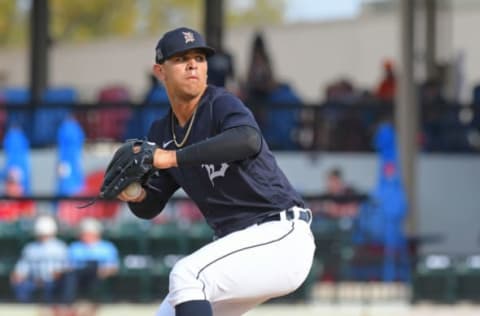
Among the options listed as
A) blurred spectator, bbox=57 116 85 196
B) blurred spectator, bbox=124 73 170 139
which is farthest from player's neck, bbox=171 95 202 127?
blurred spectator, bbox=124 73 170 139

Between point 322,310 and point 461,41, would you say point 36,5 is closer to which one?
point 461,41

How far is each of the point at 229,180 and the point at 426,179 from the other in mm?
11645

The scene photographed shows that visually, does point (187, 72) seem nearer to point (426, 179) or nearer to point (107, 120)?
point (107, 120)

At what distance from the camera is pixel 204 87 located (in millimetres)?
5570

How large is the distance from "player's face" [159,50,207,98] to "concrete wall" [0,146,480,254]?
432 inches

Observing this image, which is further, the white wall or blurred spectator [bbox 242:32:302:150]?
the white wall

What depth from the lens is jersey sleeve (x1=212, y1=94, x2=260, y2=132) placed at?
544 cm

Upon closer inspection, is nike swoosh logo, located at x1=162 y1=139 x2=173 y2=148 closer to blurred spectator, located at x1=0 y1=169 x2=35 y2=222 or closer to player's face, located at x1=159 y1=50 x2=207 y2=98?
player's face, located at x1=159 y1=50 x2=207 y2=98

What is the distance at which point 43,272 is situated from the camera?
1329 cm

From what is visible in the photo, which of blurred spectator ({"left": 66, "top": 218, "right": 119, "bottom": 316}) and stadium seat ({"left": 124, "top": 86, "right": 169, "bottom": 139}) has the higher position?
stadium seat ({"left": 124, "top": 86, "right": 169, "bottom": 139})

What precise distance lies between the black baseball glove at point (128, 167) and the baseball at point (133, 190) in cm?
4

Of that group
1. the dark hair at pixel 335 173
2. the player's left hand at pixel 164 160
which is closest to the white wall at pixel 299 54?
the dark hair at pixel 335 173

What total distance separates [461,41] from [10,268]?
952 centimetres

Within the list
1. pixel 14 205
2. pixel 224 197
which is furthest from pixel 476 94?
pixel 224 197
